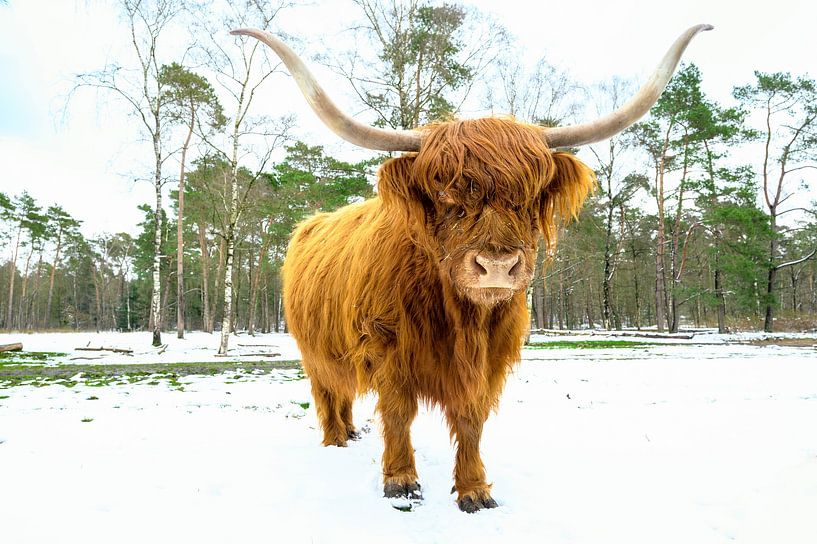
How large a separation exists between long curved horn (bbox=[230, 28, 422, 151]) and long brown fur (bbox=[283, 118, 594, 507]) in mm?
95

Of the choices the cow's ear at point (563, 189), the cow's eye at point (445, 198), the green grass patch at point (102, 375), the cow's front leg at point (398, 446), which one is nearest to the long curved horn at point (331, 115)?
the cow's eye at point (445, 198)

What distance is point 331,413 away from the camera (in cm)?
376

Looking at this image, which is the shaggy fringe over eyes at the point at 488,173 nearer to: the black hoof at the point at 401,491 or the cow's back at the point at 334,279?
the cow's back at the point at 334,279

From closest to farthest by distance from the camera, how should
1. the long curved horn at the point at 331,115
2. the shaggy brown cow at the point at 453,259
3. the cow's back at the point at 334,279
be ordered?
the shaggy brown cow at the point at 453,259 < the long curved horn at the point at 331,115 < the cow's back at the point at 334,279

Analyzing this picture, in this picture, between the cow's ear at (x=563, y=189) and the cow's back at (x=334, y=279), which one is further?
the cow's back at (x=334, y=279)

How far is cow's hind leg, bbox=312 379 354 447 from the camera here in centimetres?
369

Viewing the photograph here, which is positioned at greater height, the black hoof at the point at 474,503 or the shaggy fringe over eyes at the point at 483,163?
the shaggy fringe over eyes at the point at 483,163

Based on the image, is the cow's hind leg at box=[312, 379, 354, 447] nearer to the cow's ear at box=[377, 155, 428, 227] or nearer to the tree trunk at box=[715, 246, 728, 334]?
the cow's ear at box=[377, 155, 428, 227]

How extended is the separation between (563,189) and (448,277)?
812 mm

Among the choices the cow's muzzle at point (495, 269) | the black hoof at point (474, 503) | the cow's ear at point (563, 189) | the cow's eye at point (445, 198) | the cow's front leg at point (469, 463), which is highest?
the cow's ear at point (563, 189)

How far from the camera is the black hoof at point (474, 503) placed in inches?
96.1

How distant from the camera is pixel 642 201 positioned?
88.9ft

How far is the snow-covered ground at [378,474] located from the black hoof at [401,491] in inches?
3.6

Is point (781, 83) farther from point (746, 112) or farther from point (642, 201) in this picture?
point (642, 201)
